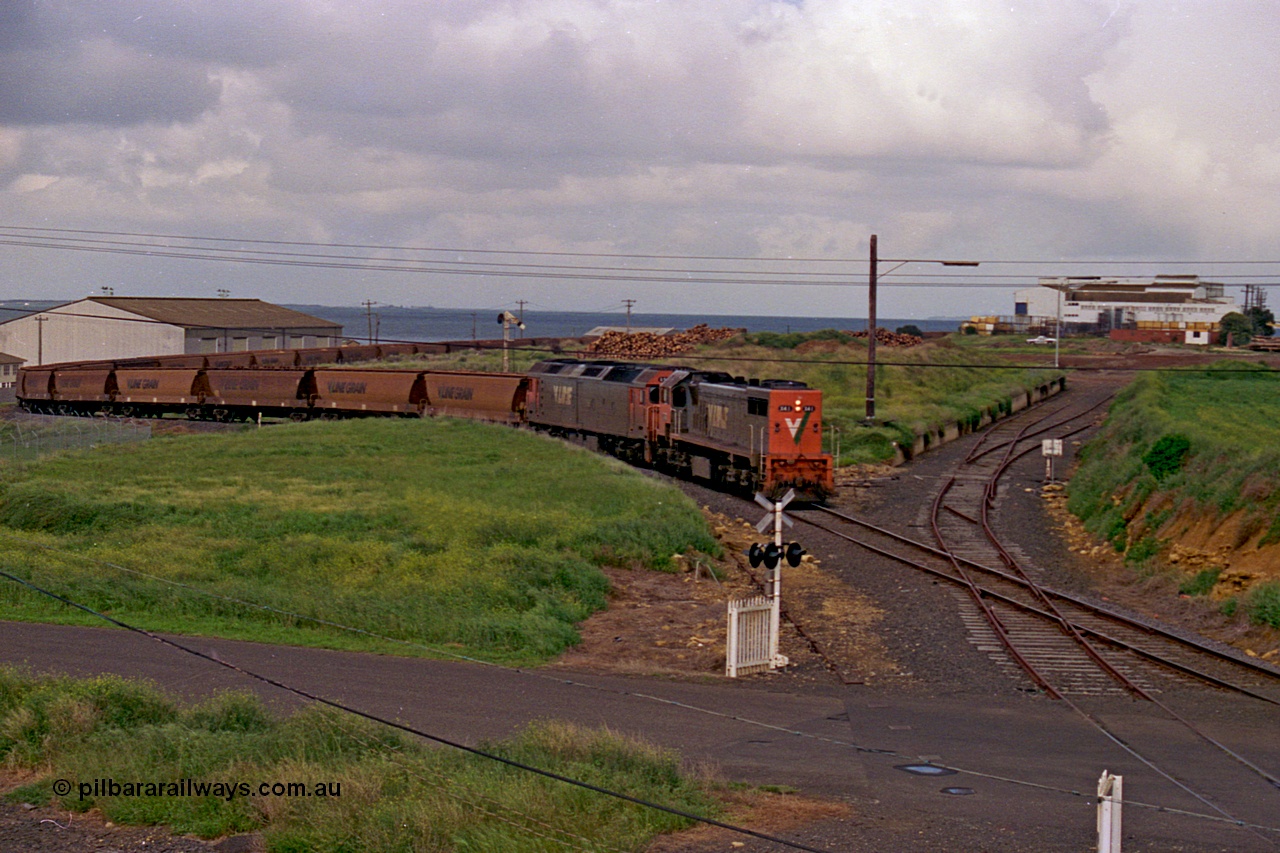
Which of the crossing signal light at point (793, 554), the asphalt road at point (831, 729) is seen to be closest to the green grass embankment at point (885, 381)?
the crossing signal light at point (793, 554)

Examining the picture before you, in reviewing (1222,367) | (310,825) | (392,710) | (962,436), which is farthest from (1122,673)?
(1222,367)

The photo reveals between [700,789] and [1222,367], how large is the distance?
3189 inches

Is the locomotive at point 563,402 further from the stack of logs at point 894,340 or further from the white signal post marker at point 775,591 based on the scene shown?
the stack of logs at point 894,340

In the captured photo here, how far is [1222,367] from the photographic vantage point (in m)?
83.2

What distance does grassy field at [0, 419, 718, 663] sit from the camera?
23.3 meters

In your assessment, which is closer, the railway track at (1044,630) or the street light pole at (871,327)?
the railway track at (1044,630)

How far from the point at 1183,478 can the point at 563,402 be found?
26.3m

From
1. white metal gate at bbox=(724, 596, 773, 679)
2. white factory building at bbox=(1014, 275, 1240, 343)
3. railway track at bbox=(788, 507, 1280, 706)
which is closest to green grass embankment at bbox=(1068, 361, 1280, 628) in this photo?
railway track at bbox=(788, 507, 1280, 706)

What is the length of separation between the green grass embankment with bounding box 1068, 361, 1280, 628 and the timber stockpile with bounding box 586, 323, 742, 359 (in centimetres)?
4486

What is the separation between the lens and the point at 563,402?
52281 millimetres

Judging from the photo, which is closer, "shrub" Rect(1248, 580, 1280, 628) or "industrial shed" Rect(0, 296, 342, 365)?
"shrub" Rect(1248, 580, 1280, 628)

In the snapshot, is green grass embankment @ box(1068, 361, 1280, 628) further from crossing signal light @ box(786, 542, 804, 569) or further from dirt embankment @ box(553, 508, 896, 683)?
crossing signal light @ box(786, 542, 804, 569)

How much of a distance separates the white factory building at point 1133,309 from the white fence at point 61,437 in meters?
107

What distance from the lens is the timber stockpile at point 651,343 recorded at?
95250 millimetres
